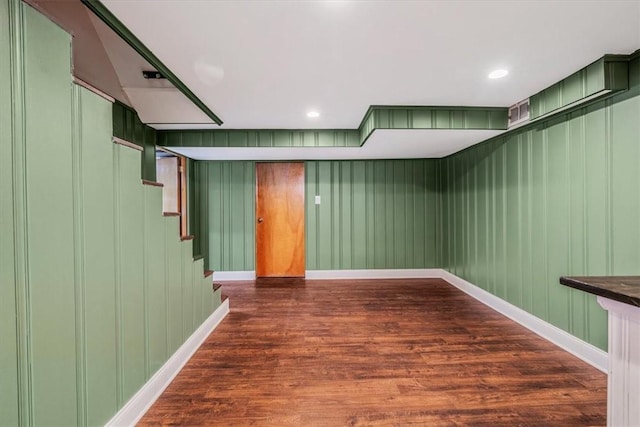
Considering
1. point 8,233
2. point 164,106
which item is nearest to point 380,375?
point 8,233

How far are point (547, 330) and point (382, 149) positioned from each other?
2.68 m

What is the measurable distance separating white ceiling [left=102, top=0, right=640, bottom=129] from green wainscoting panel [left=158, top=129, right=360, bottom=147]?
1101mm

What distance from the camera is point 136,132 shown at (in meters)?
3.08

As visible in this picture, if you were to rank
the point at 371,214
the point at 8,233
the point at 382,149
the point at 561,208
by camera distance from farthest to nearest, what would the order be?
the point at 371,214 → the point at 382,149 → the point at 561,208 → the point at 8,233

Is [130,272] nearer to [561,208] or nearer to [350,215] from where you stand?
[561,208]

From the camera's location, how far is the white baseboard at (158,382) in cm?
154

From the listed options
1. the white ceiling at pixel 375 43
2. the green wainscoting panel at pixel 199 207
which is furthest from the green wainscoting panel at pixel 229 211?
the white ceiling at pixel 375 43

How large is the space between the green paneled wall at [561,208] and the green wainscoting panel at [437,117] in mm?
332

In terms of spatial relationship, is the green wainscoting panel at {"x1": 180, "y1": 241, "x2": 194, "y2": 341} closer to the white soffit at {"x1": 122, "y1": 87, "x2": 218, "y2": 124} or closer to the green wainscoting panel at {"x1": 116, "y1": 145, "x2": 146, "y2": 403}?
the green wainscoting panel at {"x1": 116, "y1": 145, "x2": 146, "y2": 403}

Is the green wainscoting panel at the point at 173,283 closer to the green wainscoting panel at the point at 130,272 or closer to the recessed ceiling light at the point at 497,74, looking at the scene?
the green wainscoting panel at the point at 130,272

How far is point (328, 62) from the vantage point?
1876 mm

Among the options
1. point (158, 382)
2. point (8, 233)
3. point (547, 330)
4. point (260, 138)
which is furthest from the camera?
point (260, 138)

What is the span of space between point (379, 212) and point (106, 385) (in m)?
4.09

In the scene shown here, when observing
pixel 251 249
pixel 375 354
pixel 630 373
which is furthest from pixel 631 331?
pixel 251 249
